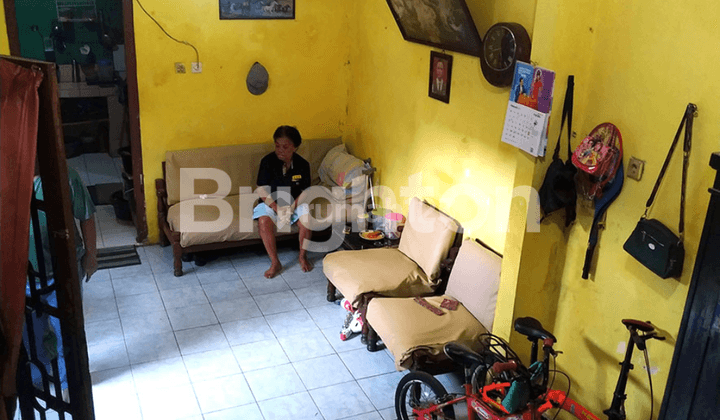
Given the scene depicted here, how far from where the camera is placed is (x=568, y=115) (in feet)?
10.4

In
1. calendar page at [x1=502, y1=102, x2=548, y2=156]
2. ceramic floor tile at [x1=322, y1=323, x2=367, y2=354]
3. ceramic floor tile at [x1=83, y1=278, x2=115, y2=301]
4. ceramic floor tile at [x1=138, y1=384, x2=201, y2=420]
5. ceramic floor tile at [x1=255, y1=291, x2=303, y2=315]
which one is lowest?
ceramic floor tile at [x1=138, y1=384, x2=201, y2=420]

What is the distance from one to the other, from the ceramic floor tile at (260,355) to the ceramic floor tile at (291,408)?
1.26 ft

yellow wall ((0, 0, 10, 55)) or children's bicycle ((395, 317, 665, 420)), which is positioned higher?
yellow wall ((0, 0, 10, 55))

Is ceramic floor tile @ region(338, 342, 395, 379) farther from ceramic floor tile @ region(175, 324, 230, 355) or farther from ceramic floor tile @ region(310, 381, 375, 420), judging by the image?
ceramic floor tile @ region(175, 324, 230, 355)

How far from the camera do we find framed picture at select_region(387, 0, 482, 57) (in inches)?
160

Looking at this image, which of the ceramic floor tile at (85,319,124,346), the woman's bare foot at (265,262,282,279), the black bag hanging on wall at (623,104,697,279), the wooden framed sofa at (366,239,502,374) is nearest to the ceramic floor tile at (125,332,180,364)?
the ceramic floor tile at (85,319,124,346)

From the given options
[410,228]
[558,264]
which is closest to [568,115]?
[558,264]

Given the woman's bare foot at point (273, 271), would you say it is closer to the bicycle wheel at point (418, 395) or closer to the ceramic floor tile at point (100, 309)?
the ceramic floor tile at point (100, 309)

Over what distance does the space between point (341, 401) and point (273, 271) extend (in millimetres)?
1837

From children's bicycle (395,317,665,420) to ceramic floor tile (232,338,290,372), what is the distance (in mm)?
1089

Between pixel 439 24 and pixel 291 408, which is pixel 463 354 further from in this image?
pixel 439 24

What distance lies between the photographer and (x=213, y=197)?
591cm

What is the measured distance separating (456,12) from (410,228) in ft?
5.35

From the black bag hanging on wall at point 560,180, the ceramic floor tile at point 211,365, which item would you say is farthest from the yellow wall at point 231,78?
the black bag hanging on wall at point 560,180
